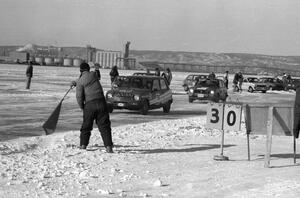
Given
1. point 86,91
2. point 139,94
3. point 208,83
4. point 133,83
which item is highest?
point 86,91

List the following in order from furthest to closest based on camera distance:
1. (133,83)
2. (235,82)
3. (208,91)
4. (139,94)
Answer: (235,82) → (208,91) → (133,83) → (139,94)

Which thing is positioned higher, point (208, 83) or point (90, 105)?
point (90, 105)

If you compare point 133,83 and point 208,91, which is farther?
point 208,91

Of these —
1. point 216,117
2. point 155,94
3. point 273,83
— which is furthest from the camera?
point 273,83

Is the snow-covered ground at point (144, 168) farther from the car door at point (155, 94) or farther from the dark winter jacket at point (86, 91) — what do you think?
the car door at point (155, 94)

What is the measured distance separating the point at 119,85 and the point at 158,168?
1404 centimetres

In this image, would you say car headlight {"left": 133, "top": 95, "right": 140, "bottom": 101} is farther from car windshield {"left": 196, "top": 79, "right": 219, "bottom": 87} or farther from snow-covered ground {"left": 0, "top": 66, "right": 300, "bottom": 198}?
car windshield {"left": 196, "top": 79, "right": 219, "bottom": 87}

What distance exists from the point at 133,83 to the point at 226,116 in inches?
519

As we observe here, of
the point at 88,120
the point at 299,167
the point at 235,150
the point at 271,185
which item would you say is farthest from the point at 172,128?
the point at 271,185

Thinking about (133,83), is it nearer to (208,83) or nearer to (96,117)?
(208,83)

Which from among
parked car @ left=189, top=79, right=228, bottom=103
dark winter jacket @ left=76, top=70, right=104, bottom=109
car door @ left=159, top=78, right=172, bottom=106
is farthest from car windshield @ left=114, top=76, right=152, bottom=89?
dark winter jacket @ left=76, top=70, right=104, bottom=109

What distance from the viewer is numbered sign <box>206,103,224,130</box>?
1075cm

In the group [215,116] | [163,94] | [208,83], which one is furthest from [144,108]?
[208,83]

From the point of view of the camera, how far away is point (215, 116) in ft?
35.6
